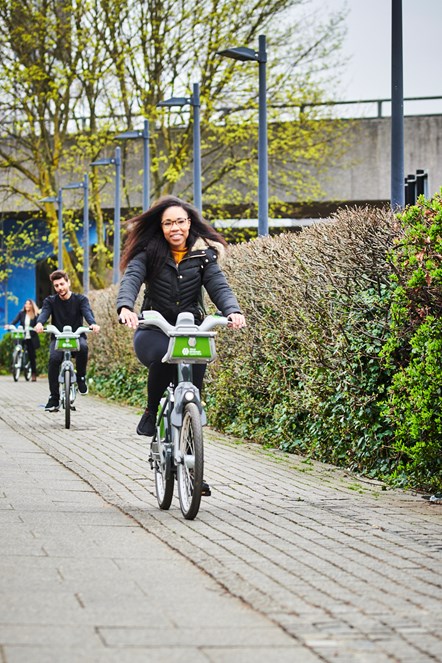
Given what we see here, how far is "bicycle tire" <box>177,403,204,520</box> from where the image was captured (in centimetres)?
789

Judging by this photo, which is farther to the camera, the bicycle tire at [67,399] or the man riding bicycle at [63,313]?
the man riding bicycle at [63,313]

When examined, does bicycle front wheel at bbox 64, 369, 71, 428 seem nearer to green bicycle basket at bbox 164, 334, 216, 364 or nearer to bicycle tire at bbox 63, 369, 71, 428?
bicycle tire at bbox 63, 369, 71, 428

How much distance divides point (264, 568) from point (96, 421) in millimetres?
11281

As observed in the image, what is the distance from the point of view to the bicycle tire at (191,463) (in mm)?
7895

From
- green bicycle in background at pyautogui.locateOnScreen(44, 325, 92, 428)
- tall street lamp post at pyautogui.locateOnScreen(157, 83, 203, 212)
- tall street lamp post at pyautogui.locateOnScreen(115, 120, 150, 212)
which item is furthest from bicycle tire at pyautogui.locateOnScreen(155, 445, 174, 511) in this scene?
tall street lamp post at pyautogui.locateOnScreen(115, 120, 150, 212)

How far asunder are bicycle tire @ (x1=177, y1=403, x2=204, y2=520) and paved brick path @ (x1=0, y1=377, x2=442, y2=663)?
4.9 inches

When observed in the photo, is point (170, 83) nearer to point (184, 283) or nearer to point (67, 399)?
point (67, 399)

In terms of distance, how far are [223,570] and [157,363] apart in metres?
2.49

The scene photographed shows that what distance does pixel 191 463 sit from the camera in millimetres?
8047

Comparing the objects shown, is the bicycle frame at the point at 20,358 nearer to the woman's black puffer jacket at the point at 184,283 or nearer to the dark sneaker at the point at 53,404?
the dark sneaker at the point at 53,404

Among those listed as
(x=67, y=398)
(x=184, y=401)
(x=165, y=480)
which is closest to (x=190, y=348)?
(x=184, y=401)

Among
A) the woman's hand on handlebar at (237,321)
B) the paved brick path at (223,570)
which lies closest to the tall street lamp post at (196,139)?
the paved brick path at (223,570)

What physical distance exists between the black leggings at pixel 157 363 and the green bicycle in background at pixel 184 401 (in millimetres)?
212

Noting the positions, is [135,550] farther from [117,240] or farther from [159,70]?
[159,70]
